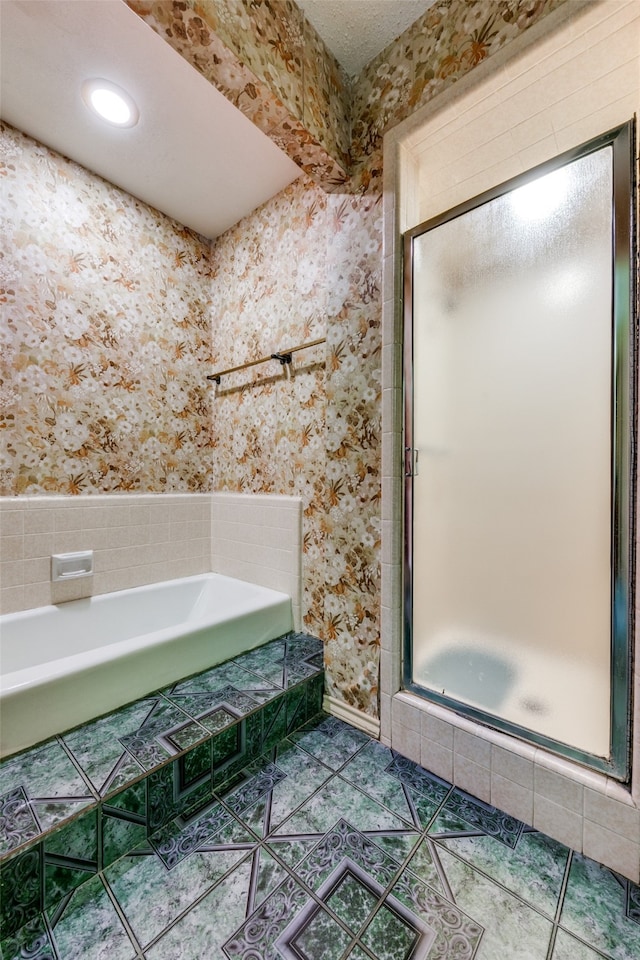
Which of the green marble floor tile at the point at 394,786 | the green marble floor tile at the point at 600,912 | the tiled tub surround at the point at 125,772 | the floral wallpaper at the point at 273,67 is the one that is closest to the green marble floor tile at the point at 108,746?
the tiled tub surround at the point at 125,772

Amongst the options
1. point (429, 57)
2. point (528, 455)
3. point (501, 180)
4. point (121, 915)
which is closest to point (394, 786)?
point (121, 915)

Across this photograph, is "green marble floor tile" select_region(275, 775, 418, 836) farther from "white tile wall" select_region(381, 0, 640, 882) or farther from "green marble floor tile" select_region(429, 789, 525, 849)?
"white tile wall" select_region(381, 0, 640, 882)

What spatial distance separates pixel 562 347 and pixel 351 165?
119 cm

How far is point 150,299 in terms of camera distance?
2199 mm

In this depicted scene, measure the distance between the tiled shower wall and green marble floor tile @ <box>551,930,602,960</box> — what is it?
1.30m

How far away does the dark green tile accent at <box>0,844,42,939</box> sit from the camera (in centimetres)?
79

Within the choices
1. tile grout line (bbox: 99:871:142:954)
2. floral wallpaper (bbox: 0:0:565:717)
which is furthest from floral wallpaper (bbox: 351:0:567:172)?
tile grout line (bbox: 99:871:142:954)

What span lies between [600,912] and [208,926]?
3.04 ft

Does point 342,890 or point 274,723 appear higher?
point 274,723

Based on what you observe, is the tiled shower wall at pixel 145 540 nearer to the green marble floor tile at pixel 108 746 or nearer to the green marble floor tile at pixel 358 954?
the green marble floor tile at pixel 108 746

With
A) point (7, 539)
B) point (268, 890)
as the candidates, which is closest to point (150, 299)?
point (7, 539)

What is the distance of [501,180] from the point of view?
134cm

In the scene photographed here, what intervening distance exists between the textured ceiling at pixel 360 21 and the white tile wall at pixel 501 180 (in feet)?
1.09

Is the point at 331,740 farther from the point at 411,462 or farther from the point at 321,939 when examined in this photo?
the point at 411,462
